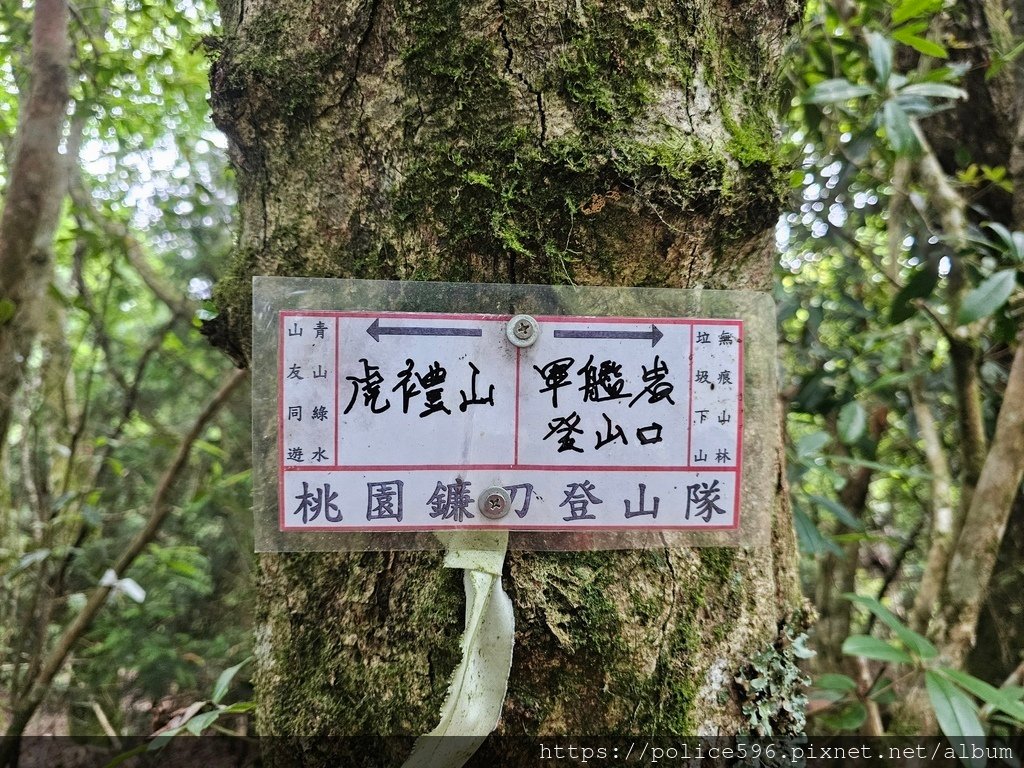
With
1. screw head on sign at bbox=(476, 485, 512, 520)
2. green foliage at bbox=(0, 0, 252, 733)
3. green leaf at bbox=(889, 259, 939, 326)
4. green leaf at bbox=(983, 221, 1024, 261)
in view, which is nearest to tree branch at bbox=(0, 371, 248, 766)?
green foliage at bbox=(0, 0, 252, 733)

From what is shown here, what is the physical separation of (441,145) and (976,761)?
44.6 inches

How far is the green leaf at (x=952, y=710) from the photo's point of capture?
826 mm

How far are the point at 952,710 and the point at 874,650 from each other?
0.11 meters

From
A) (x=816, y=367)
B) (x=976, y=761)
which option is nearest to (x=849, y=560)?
(x=816, y=367)

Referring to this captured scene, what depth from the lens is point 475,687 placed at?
502 millimetres

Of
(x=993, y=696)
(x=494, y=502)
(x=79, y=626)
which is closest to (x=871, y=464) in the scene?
(x=993, y=696)

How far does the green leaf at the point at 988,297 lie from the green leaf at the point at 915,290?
0.44 feet

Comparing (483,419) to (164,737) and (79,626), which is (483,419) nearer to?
(164,737)

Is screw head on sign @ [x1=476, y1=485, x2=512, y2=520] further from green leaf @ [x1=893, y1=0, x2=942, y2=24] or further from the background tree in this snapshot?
green leaf @ [x1=893, y1=0, x2=942, y2=24]

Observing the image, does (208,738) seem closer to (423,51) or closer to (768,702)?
(768,702)

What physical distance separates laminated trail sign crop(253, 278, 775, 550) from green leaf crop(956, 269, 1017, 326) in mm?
716

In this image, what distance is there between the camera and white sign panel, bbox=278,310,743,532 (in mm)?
539

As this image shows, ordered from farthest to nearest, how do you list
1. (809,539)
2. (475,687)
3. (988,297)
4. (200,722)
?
(809,539) → (988,297) → (200,722) → (475,687)

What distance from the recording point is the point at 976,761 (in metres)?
0.89
